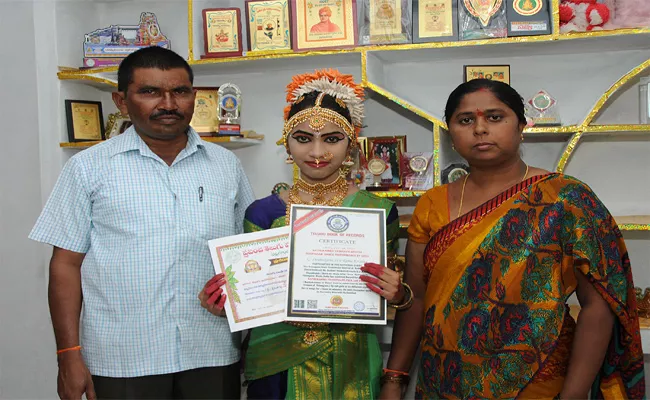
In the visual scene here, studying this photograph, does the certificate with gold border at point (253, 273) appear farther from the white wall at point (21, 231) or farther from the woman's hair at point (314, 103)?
the white wall at point (21, 231)

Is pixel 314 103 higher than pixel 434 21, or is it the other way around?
pixel 434 21

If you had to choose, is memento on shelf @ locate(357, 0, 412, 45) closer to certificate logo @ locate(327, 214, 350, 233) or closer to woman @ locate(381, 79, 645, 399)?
woman @ locate(381, 79, 645, 399)

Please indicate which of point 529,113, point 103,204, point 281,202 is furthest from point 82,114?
point 529,113

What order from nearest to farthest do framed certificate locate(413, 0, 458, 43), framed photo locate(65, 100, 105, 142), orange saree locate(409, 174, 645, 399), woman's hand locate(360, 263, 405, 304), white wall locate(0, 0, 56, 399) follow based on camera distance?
orange saree locate(409, 174, 645, 399), woman's hand locate(360, 263, 405, 304), framed certificate locate(413, 0, 458, 43), white wall locate(0, 0, 56, 399), framed photo locate(65, 100, 105, 142)

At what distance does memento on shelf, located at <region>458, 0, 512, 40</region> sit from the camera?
3.05m

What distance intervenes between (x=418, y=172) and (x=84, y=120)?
7.37 ft

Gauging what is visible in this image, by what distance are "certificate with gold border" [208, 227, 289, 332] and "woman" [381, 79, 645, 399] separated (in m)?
0.56

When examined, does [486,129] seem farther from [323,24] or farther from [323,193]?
[323,24]

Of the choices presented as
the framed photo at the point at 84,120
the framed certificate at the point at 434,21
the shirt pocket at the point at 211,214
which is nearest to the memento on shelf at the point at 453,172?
the framed certificate at the point at 434,21

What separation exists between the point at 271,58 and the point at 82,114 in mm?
1422

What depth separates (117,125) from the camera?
3.77 m

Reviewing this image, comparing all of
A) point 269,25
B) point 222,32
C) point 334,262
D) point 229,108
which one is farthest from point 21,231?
point 334,262

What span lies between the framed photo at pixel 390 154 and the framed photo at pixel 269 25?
76 cm

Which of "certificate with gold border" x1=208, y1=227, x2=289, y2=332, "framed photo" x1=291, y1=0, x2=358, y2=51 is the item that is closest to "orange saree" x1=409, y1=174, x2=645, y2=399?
"certificate with gold border" x1=208, y1=227, x2=289, y2=332
